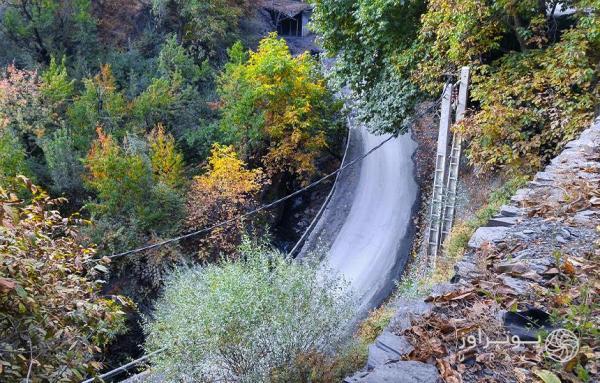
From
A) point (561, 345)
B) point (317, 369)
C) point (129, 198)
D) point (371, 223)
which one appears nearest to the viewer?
point (561, 345)

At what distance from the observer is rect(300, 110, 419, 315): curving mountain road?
11.6 metres

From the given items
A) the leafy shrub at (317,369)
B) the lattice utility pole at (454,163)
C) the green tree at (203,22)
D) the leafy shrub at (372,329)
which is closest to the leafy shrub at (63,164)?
the green tree at (203,22)

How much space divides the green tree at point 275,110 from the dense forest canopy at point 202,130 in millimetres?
63

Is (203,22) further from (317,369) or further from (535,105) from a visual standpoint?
(317,369)

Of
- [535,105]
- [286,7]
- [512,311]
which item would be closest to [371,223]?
[535,105]

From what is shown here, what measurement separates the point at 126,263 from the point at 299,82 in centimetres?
706

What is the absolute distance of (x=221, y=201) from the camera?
12.0 metres

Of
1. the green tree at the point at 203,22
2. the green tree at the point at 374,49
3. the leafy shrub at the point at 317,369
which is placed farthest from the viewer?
the green tree at the point at 203,22

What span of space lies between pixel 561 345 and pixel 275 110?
468 inches

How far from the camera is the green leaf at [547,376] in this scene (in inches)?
100

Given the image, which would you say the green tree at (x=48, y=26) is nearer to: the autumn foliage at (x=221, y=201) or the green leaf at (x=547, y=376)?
the autumn foliage at (x=221, y=201)

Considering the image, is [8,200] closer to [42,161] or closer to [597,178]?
[597,178]

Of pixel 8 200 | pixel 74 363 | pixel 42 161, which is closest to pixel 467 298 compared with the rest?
pixel 74 363

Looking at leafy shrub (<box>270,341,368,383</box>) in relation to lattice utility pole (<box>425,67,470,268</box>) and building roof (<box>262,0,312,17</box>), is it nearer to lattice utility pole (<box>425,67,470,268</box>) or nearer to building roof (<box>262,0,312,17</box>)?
lattice utility pole (<box>425,67,470,268</box>)
